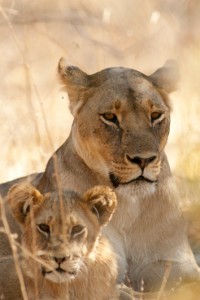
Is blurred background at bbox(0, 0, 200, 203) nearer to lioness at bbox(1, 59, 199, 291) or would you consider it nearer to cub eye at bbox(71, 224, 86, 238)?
lioness at bbox(1, 59, 199, 291)

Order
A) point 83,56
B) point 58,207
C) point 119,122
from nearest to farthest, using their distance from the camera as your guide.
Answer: point 58,207 < point 119,122 < point 83,56

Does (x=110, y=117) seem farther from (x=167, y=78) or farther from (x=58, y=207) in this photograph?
(x=58, y=207)

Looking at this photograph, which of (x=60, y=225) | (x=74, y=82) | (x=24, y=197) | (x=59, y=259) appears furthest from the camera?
(x=74, y=82)

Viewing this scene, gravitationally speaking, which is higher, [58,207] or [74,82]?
[74,82]

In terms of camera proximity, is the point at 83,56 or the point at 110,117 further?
the point at 83,56

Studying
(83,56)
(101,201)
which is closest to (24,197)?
(101,201)

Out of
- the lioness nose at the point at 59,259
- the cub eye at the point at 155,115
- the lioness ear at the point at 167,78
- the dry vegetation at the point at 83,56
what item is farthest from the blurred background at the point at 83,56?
the lioness nose at the point at 59,259

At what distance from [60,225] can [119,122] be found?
1.14m

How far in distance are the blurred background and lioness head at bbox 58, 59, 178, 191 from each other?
5.41ft

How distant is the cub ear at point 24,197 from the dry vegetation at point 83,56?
A: 100 inches

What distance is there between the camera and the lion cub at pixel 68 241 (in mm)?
5141

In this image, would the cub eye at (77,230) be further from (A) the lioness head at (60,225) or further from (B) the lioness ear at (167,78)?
(B) the lioness ear at (167,78)

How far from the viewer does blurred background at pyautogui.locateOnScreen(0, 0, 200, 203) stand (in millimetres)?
8812

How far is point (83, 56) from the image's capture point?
1113 centimetres
